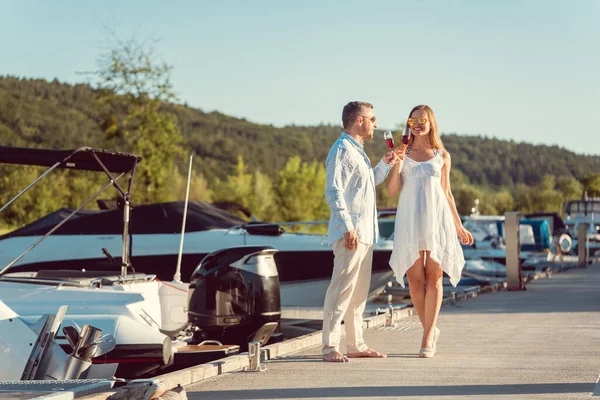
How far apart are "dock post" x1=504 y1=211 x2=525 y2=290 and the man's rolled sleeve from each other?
37.8 ft

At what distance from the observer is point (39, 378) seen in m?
6.28

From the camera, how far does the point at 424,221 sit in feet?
26.8

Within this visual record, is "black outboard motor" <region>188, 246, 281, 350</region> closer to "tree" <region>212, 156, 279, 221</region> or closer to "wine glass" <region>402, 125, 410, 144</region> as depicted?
"wine glass" <region>402, 125, 410, 144</region>

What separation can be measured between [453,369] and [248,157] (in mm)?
121330

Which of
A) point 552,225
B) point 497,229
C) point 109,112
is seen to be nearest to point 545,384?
point 497,229

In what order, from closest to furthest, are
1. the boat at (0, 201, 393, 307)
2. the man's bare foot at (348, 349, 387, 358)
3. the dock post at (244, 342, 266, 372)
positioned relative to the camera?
the dock post at (244, 342, 266, 372) → the man's bare foot at (348, 349, 387, 358) → the boat at (0, 201, 393, 307)

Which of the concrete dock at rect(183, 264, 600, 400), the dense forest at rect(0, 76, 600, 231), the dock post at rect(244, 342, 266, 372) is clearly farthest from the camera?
the dense forest at rect(0, 76, 600, 231)

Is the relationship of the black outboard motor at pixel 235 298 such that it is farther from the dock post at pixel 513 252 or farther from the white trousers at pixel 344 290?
the dock post at pixel 513 252

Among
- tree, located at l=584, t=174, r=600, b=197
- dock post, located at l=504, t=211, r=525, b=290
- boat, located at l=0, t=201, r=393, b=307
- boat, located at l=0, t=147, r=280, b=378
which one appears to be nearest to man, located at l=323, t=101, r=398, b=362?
boat, located at l=0, t=147, r=280, b=378

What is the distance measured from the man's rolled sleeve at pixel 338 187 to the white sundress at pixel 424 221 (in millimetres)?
574

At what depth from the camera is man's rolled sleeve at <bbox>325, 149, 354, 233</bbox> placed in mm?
7812

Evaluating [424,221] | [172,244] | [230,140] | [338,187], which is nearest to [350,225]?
[338,187]

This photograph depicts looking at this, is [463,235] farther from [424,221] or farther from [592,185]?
[592,185]

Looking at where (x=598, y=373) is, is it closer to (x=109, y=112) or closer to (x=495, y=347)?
(x=495, y=347)
